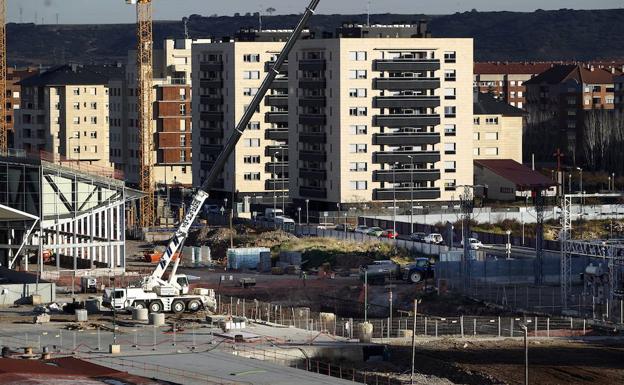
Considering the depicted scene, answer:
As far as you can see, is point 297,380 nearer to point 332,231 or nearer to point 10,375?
point 10,375

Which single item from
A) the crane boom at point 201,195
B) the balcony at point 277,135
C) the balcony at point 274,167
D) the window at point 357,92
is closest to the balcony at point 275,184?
the balcony at point 274,167

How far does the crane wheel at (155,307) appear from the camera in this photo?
66250 mm

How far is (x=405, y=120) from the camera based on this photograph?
4385 inches

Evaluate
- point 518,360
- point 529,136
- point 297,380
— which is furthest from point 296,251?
point 529,136

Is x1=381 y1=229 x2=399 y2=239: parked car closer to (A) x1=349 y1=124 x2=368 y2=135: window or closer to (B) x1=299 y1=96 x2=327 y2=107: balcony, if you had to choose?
(A) x1=349 y1=124 x2=368 y2=135: window

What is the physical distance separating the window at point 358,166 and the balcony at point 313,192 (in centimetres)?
259

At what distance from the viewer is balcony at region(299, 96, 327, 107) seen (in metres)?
113

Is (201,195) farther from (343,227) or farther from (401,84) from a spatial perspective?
(401,84)

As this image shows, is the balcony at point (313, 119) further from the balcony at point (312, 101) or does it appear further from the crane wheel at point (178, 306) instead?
the crane wheel at point (178, 306)

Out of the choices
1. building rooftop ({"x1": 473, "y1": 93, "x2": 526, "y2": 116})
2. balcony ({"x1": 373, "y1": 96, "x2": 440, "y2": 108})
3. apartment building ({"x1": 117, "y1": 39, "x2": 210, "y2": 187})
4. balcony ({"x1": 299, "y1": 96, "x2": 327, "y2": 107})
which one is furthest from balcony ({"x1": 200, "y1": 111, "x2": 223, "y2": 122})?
balcony ({"x1": 373, "y1": 96, "x2": 440, "y2": 108})

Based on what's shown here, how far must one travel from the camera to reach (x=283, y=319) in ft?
213

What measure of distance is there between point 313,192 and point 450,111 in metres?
9.52

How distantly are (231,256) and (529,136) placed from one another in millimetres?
79417

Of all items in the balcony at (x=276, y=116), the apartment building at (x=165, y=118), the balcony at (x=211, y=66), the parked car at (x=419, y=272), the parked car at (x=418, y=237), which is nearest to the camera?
the parked car at (x=419, y=272)
